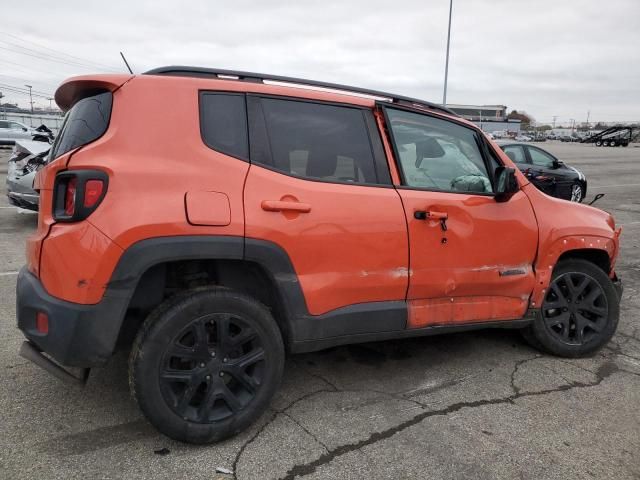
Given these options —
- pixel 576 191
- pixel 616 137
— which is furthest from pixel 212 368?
pixel 616 137

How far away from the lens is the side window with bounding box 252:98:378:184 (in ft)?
9.13

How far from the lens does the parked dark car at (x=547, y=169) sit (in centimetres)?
1250

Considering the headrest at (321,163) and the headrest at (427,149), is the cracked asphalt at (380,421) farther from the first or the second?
the headrest at (427,149)

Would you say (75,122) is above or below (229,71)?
below

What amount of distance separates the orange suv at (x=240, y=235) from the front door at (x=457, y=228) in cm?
1

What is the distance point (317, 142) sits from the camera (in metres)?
2.93

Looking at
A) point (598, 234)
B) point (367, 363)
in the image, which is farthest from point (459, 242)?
point (598, 234)

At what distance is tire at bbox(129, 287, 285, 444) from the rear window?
0.92 meters

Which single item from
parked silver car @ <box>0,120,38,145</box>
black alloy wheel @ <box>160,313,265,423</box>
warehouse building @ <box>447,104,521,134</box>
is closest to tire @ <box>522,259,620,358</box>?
black alloy wheel @ <box>160,313,265,423</box>

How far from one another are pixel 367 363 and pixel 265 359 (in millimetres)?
1185

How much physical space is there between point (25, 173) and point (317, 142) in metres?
6.85

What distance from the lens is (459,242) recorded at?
3.18m

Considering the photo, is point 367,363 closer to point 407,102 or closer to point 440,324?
point 440,324

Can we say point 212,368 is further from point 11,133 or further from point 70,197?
point 11,133
